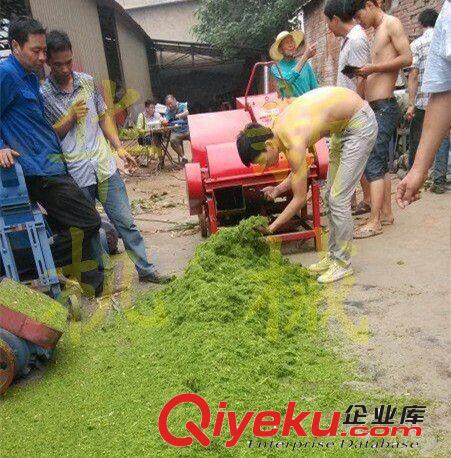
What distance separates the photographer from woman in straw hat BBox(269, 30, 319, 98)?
17.3ft

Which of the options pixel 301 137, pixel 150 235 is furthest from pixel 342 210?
pixel 150 235

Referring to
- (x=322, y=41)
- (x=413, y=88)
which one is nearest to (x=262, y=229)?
(x=413, y=88)

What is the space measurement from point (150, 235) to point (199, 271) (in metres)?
2.49

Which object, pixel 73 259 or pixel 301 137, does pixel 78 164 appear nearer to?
pixel 73 259

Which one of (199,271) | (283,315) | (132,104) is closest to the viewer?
(283,315)

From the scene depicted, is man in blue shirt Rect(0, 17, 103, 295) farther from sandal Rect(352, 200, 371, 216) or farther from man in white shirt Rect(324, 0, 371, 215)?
sandal Rect(352, 200, 371, 216)

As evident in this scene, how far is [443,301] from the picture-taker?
297cm

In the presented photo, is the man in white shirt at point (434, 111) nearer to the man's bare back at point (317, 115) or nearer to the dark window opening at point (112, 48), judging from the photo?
the man's bare back at point (317, 115)

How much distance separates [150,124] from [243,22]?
7631mm

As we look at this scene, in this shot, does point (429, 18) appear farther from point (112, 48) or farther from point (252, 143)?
point (112, 48)

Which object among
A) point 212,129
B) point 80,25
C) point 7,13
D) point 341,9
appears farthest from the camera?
point 80,25

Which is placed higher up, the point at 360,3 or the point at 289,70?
the point at 360,3

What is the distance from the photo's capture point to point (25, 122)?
3.34m

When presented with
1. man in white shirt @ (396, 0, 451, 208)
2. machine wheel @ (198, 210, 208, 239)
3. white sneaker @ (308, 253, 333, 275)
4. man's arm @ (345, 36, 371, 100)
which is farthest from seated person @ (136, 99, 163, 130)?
man in white shirt @ (396, 0, 451, 208)
